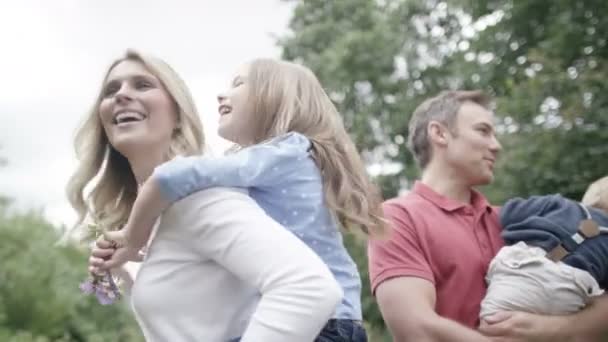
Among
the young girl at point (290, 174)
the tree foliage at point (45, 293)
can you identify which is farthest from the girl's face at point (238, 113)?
the tree foliage at point (45, 293)

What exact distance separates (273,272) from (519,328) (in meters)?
1.20

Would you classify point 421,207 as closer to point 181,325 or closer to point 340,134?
point 340,134

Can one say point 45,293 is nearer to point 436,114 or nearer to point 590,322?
point 436,114

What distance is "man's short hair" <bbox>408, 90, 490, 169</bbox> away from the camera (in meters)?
2.99

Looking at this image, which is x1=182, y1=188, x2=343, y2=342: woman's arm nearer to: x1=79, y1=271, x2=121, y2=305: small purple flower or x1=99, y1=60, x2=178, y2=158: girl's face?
x1=99, y1=60, x2=178, y2=158: girl's face

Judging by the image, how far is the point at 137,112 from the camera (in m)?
1.81

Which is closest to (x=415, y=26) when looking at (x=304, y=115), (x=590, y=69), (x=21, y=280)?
(x=590, y=69)

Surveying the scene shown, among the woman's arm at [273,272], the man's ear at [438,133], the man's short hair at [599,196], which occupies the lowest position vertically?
the man's short hair at [599,196]

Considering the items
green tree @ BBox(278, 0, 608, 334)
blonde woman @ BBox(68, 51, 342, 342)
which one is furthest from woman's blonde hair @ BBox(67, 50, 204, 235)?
green tree @ BBox(278, 0, 608, 334)

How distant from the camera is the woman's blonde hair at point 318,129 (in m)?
1.81

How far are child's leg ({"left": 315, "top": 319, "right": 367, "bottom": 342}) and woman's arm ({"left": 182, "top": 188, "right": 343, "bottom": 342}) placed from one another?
19 cm

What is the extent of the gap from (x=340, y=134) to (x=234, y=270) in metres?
0.44

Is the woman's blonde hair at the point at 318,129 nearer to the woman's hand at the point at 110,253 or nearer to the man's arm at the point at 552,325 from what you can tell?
the woman's hand at the point at 110,253

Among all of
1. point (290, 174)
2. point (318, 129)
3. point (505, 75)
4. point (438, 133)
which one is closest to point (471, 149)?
point (438, 133)
